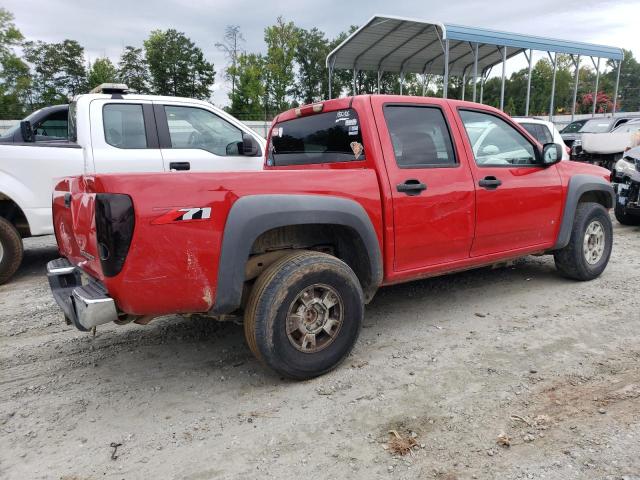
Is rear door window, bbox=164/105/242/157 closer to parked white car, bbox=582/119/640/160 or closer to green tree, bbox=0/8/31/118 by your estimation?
parked white car, bbox=582/119/640/160

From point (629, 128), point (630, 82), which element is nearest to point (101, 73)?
point (629, 128)

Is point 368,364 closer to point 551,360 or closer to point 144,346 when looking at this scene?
point 551,360

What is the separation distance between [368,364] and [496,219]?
5.62 feet

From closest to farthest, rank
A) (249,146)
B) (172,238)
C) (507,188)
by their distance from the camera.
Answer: (172,238), (507,188), (249,146)

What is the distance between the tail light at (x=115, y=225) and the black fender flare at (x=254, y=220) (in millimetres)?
503

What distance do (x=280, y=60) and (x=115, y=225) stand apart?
44253mm

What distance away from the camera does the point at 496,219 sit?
389 cm

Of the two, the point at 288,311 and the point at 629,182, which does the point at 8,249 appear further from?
the point at 629,182

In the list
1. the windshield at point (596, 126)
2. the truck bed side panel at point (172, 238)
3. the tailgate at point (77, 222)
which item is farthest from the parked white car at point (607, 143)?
A: the tailgate at point (77, 222)

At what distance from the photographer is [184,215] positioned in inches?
96.0

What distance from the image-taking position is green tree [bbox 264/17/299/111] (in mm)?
42469

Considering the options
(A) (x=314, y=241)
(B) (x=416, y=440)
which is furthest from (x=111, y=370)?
(B) (x=416, y=440)

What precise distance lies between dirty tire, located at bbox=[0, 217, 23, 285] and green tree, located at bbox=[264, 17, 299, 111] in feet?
127

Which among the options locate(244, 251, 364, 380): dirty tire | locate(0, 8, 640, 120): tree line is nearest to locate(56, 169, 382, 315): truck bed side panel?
locate(244, 251, 364, 380): dirty tire
